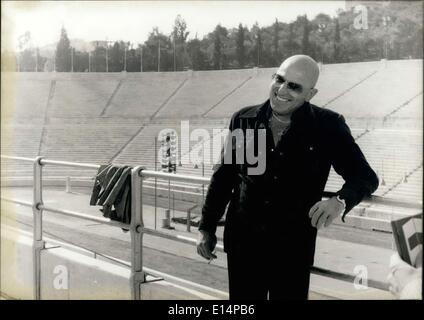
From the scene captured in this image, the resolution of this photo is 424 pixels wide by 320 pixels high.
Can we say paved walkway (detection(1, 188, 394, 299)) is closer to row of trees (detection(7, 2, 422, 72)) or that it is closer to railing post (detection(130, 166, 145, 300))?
railing post (detection(130, 166, 145, 300))

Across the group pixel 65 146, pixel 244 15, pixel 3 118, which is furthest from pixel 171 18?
pixel 3 118

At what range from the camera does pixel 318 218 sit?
5.59ft

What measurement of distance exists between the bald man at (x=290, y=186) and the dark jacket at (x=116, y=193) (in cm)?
99

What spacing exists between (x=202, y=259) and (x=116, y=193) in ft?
18.1

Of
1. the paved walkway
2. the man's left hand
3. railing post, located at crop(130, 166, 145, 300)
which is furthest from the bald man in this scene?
the paved walkway

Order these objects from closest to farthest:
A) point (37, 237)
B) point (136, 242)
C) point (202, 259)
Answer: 1. point (136, 242)
2. point (37, 237)
3. point (202, 259)

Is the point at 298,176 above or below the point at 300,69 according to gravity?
below

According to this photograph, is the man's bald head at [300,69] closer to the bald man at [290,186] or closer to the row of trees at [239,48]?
the bald man at [290,186]

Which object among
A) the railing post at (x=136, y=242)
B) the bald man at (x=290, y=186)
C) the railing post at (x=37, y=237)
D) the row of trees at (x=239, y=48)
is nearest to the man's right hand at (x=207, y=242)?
the bald man at (x=290, y=186)

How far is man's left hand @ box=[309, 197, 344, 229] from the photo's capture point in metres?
1.69

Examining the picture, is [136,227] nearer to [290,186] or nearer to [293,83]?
[290,186]

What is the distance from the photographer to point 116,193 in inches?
106

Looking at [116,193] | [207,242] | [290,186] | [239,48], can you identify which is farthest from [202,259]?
[239,48]

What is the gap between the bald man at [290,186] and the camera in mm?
1705
